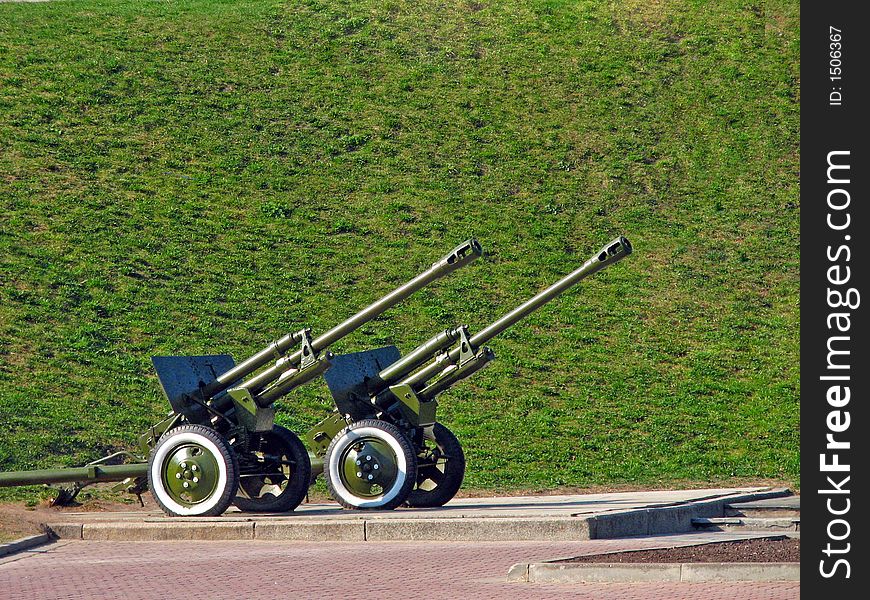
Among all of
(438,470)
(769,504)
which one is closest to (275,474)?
(438,470)

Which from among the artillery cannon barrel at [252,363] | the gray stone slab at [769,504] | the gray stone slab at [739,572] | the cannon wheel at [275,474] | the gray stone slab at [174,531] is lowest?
the gray stone slab at [174,531]

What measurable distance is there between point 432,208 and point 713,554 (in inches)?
718

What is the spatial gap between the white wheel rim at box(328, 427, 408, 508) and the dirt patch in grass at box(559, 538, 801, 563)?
12.7 ft

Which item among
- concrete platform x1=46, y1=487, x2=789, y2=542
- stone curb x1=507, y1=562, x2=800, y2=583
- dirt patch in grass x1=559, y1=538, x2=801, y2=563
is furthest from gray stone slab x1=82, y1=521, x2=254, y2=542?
dirt patch in grass x1=559, y1=538, x2=801, y2=563

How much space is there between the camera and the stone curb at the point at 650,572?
970 cm

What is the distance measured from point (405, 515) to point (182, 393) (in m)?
2.87

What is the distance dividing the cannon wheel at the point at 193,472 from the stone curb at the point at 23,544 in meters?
1.21

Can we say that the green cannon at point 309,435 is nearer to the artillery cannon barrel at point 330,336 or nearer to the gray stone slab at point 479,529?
the artillery cannon barrel at point 330,336

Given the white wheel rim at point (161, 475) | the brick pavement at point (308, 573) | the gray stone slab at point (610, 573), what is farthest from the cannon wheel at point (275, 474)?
the gray stone slab at point (610, 573)

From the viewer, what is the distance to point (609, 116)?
105ft
